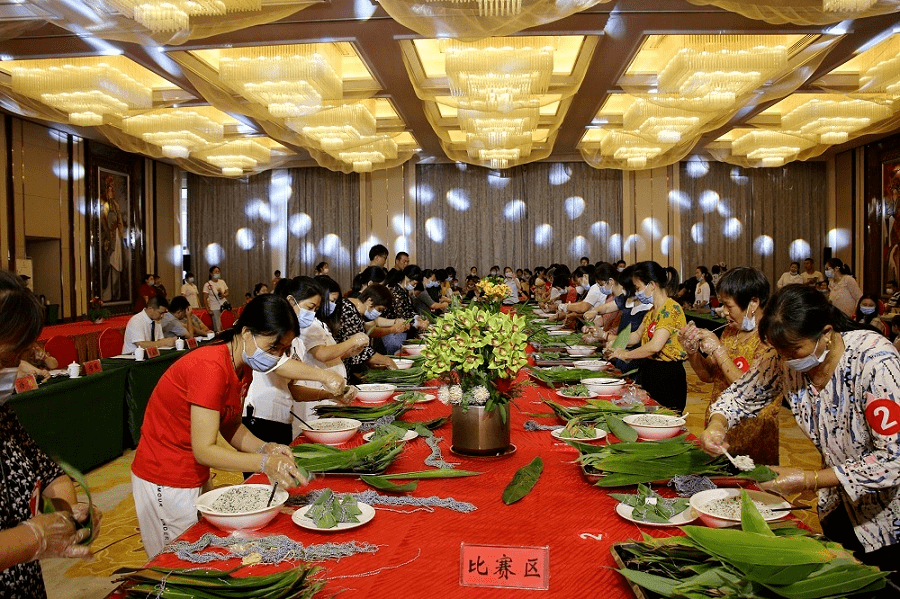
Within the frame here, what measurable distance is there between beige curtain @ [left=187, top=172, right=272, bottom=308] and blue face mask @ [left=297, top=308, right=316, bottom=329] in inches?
A: 519

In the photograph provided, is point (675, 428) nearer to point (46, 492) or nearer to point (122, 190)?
point (46, 492)

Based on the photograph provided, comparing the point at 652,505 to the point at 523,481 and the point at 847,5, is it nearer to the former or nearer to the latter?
the point at 523,481

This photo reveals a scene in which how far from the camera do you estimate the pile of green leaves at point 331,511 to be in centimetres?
180

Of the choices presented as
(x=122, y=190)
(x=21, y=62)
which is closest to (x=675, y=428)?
(x=21, y=62)

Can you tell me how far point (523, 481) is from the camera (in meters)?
2.15

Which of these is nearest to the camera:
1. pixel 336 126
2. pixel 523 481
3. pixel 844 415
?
pixel 844 415

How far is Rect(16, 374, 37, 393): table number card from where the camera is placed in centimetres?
→ 423

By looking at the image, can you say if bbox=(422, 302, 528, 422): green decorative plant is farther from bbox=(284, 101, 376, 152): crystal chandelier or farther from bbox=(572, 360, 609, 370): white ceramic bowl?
bbox=(284, 101, 376, 152): crystal chandelier

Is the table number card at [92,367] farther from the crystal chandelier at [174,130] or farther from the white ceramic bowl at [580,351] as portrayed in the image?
the crystal chandelier at [174,130]

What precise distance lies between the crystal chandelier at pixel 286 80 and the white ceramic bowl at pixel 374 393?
4013 millimetres

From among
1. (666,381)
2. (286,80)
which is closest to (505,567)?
(666,381)

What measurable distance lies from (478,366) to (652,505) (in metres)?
0.74

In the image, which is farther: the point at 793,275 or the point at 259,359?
the point at 793,275

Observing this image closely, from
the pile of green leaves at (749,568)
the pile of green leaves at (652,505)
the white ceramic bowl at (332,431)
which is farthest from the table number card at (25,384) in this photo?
the pile of green leaves at (749,568)
